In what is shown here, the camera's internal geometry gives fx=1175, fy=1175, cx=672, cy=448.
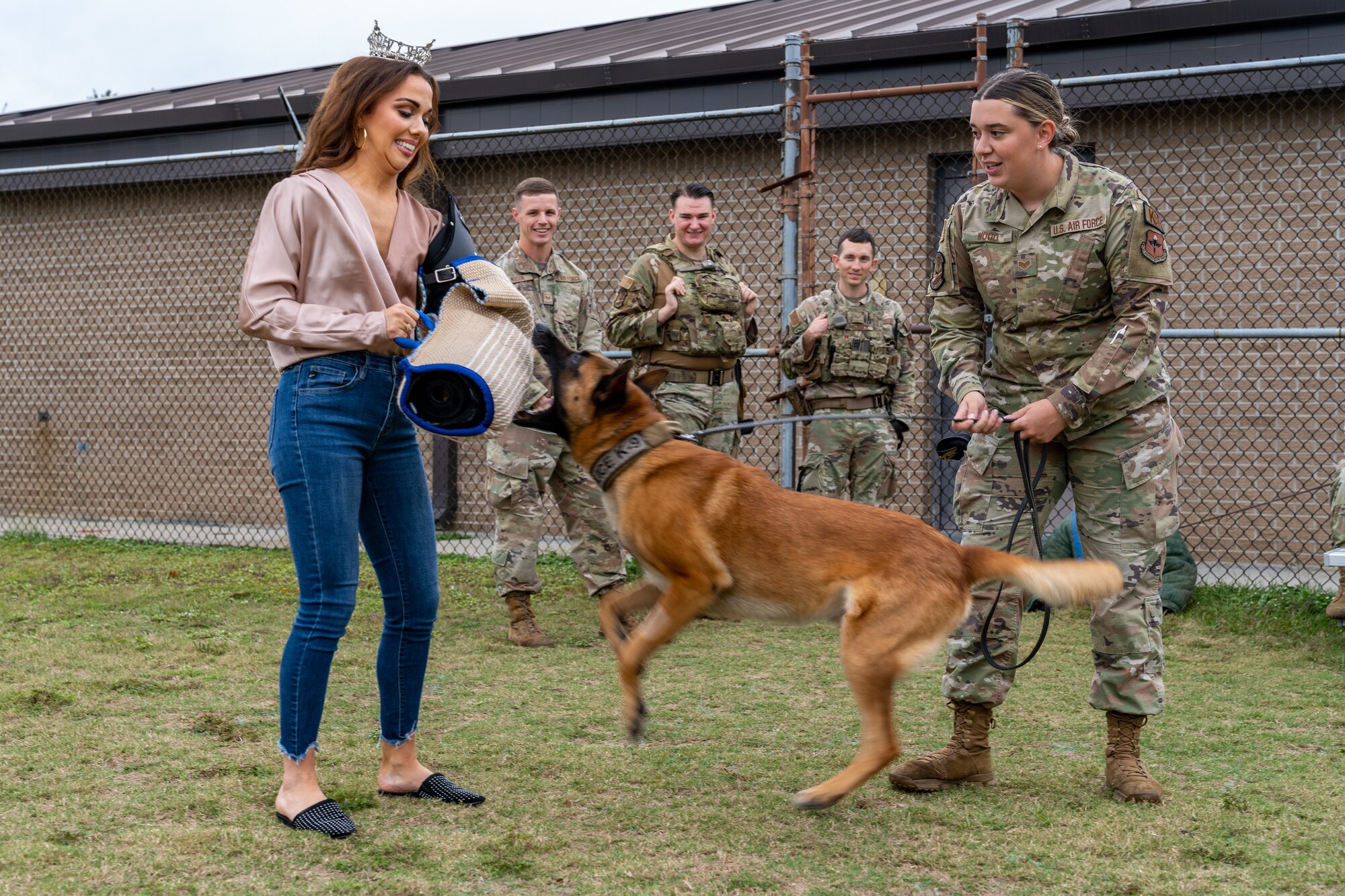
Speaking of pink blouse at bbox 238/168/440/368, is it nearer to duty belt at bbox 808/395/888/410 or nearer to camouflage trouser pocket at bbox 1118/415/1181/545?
camouflage trouser pocket at bbox 1118/415/1181/545

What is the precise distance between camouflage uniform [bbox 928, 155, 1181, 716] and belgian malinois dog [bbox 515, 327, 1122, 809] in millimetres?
352

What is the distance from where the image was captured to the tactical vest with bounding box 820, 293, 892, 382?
6969mm

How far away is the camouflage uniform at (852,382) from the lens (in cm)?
699

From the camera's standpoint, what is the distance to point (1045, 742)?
442 centimetres

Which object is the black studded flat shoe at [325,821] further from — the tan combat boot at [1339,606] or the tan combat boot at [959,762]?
the tan combat boot at [1339,606]

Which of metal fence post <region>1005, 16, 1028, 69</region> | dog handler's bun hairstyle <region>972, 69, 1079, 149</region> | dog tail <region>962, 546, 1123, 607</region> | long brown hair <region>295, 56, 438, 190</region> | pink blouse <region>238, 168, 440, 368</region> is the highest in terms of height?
metal fence post <region>1005, 16, 1028, 69</region>

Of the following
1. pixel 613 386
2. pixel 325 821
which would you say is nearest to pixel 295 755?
pixel 325 821

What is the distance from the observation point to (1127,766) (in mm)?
3719

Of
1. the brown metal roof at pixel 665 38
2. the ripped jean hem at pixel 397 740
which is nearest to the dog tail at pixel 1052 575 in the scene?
the ripped jean hem at pixel 397 740

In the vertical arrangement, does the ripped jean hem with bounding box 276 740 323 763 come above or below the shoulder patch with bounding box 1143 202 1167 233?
below

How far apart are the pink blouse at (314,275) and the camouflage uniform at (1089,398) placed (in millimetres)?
1940

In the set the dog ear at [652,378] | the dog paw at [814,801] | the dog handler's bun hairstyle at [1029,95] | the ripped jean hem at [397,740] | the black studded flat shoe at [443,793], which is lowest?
the black studded flat shoe at [443,793]

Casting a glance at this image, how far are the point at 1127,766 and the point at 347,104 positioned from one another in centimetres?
310

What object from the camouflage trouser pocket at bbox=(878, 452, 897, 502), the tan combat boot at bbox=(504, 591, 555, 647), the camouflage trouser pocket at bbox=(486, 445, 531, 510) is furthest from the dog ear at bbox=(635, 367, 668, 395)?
the camouflage trouser pocket at bbox=(878, 452, 897, 502)
